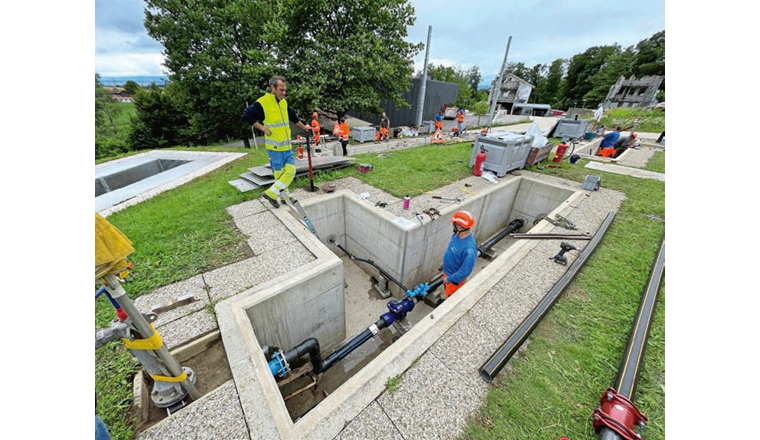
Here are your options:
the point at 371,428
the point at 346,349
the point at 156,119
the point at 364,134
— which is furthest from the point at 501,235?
the point at 156,119

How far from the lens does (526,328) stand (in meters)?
2.97

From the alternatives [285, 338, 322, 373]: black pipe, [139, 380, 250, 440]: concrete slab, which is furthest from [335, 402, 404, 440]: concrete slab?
[285, 338, 322, 373]: black pipe

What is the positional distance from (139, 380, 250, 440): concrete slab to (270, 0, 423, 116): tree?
11.3 metres

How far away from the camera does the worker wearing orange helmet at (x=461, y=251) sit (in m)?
3.50

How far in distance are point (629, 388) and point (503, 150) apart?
22.2 ft

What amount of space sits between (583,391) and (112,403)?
4380 millimetres

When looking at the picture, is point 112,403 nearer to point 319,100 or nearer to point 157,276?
point 157,276

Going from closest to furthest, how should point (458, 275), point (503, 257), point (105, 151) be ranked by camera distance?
1. point (458, 275)
2. point (503, 257)
3. point (105, 151)

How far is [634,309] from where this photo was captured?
343 centimetres

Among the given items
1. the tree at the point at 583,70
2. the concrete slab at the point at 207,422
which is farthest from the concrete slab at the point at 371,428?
the tree at the point at 583,70

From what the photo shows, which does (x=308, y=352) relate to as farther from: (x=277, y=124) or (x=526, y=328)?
(x=277, y=124)

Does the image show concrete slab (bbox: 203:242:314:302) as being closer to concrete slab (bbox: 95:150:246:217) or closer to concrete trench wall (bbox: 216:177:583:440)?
concrete trench wall (bbox: 216:177:583:440)
